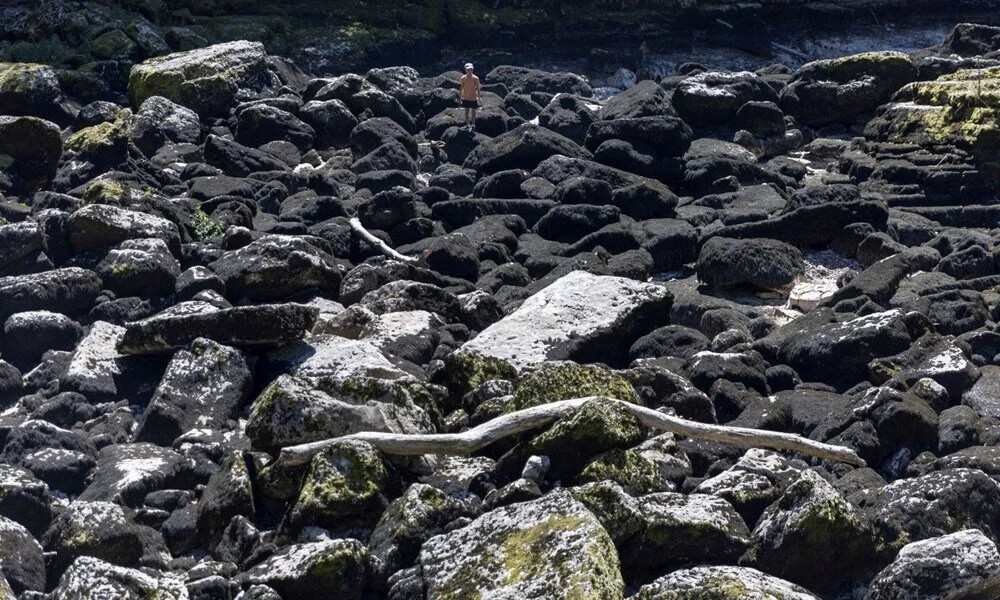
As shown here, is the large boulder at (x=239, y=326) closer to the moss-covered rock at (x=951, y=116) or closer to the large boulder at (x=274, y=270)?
the large boulder at (x=274, y=270)

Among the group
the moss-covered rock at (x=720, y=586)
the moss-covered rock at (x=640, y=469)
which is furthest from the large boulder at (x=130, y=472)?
the moss-covered rock at (x=720, y=586)

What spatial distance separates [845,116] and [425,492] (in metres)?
14.6

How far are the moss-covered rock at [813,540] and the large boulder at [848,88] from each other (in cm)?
1407

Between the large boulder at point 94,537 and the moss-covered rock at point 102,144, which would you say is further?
the moss-covered rock at point 102,144

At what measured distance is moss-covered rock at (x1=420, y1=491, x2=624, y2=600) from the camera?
6742 mm

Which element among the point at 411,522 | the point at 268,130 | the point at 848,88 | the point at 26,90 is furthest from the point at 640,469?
the point at 26,90

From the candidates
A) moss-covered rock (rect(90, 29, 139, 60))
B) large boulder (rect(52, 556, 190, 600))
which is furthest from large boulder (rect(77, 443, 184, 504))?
moss-covered rock (rect(90, 29, 139, 60))

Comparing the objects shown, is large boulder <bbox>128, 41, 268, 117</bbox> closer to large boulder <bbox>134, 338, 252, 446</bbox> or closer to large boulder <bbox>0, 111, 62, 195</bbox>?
large boulder <bbox>0, 111, 62, 195</bbox>

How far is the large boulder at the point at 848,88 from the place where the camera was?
20.8 metres

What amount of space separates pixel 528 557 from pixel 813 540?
1756 millimetres

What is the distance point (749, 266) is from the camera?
13.7 m

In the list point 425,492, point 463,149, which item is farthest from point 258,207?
point 425,492

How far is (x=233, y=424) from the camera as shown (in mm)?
10234

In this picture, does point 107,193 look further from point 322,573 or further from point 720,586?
point 720,586
